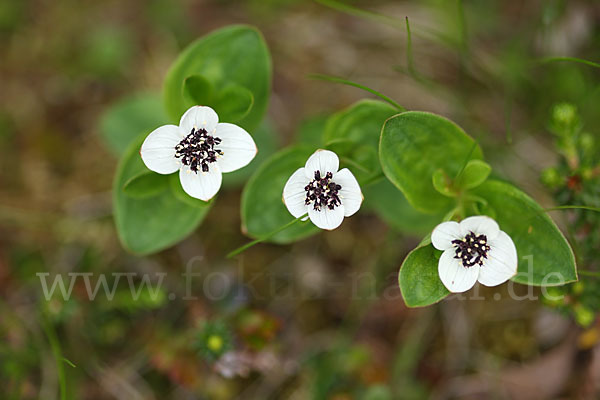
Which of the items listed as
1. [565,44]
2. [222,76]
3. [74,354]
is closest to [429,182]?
[222,76]

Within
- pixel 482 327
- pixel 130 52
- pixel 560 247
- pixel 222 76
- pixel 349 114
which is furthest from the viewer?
pixel 130 52

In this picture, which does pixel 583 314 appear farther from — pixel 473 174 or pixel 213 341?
pixel 213 341

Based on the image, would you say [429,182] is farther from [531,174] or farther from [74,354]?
[74,354]

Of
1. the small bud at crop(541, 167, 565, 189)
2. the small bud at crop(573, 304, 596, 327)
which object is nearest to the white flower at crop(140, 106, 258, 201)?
the small bud at crop(541, 167, 565, 189)

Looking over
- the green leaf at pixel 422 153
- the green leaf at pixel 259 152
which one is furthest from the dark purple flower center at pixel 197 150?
the green leaf at pixel 259 152

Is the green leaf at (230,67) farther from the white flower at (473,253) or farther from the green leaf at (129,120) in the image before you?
the white flower at (473,253)

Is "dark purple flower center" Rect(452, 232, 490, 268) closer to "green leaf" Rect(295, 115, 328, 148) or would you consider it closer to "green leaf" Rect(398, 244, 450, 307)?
"green leaf" Rect(398, 244, 450, 307)
